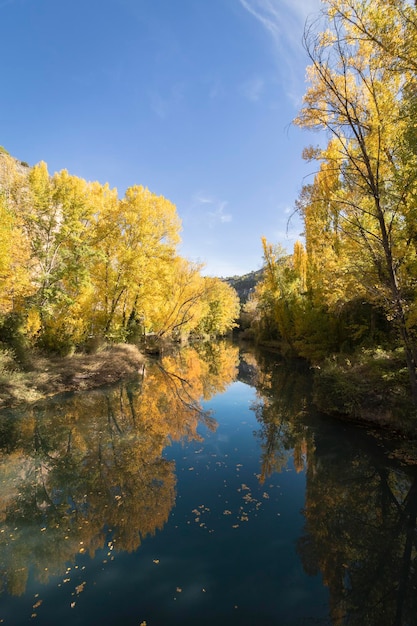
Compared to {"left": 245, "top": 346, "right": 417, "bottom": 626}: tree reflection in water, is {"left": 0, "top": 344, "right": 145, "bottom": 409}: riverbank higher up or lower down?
higher up

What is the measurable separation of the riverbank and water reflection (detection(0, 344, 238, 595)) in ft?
3.10

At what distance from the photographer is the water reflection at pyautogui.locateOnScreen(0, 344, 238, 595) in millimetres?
5469

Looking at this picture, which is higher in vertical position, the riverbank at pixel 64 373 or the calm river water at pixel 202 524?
the riverbank at pixel 64 373

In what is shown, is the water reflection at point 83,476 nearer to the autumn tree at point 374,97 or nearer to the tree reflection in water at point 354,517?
the tree reflection in water at point 354,517

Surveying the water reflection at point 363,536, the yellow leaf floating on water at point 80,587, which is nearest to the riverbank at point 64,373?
the yellow leaf floating on water at point 80,587

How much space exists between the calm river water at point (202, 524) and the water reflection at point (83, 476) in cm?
4

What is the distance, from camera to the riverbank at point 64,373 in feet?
42.7

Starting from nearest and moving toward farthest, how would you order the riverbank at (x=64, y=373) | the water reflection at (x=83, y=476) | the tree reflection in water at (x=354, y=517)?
the tree reflection in water at (x=354, y=517), the water reflection at (x=83, y=476), the riverbank at (x=64, y=373)

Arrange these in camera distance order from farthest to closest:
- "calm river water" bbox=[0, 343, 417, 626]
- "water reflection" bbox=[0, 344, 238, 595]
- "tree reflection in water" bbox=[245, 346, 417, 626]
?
"water reflection" bbox=[0, 344, 238, 595] < "tree reflection in water" bbox=[245, 346, 417, 626] < "calm river water" bbox=[0, 343, 417, 626]

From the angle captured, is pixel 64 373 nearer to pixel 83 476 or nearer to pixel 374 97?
pixel 83 476

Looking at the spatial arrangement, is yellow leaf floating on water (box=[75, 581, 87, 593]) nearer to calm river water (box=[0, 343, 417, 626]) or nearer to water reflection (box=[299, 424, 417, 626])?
calm river water (box=[0, 343, 417, 626])

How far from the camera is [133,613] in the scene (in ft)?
13.6

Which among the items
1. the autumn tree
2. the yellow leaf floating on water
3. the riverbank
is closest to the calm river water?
the yellow leaf floating on water

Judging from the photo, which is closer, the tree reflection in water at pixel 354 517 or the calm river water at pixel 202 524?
the calm river water at pixel 202 524
